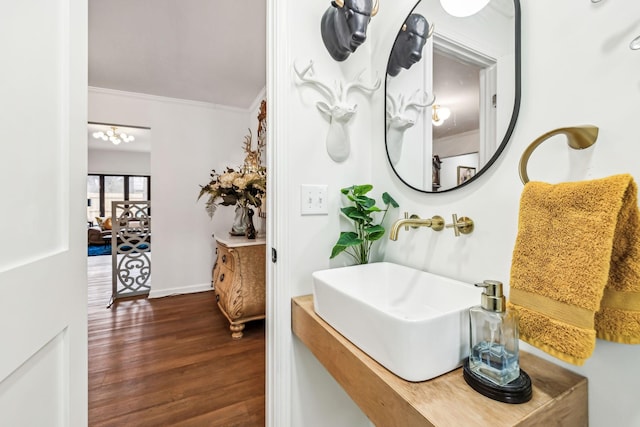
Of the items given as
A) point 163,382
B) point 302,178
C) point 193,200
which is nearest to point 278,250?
point 302,178

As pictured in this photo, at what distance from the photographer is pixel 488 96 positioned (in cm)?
75

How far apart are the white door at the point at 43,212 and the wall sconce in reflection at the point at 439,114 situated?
1.08 meters

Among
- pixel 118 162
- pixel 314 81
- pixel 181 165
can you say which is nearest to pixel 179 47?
pixel 181 165

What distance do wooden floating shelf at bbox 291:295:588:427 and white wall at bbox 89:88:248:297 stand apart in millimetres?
3036

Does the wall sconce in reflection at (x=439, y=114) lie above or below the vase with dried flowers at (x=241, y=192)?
above

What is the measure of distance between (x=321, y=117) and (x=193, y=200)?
2.79 m

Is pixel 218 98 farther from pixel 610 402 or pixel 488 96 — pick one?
pixel 610 402

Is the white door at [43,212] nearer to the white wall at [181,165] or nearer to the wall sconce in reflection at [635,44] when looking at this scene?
the wall sconce in reflection at [635,44]

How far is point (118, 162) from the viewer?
7.26 m

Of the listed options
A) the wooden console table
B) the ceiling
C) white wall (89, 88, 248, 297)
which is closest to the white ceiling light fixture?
the ceiling

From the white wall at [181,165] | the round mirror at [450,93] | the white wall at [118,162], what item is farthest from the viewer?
the white wall at [118,162]

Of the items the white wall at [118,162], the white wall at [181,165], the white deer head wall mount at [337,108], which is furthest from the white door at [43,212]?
the white wall at [118,162]

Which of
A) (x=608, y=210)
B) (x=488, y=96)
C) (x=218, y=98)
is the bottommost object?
(x=608, y=210)

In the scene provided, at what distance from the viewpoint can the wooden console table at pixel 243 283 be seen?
2.26 metres
